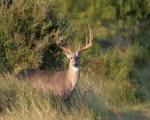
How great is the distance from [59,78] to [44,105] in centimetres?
157

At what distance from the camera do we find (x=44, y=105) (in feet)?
29.2

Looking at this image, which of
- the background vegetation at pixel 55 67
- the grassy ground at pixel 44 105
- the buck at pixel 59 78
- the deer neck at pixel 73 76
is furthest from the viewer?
the deer neck at pixel 73 76

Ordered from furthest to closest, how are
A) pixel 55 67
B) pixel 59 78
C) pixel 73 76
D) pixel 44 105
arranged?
pixel 55 67
pixel 59 78
pixel 73 76
pixel 44 105

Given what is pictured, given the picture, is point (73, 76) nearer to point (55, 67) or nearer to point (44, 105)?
point (44, 105)

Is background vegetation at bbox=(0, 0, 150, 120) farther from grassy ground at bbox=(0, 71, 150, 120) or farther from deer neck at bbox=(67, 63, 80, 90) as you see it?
deer neck at bbox=(67, 63, 80, 90)

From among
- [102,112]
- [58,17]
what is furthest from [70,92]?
[58,17]

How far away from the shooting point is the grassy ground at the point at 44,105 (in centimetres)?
873

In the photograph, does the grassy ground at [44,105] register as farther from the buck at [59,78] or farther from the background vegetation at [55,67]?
the buck at [59,78]

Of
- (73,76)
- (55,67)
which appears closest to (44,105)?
(73,76)

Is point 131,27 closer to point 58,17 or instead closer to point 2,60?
point 58,17

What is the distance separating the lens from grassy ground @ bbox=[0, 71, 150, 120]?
8.73 metres

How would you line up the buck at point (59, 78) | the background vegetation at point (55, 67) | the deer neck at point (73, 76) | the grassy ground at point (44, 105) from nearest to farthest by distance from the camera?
the grassy ground at point (44, 105) < the background vegetation at point (55, 67) < the buck at point (59, 78) < the deer neck at point (73, 76)

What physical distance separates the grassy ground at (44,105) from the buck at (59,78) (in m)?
0.24

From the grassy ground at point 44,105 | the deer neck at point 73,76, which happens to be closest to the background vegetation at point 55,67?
the grassy ground at point 44,105
